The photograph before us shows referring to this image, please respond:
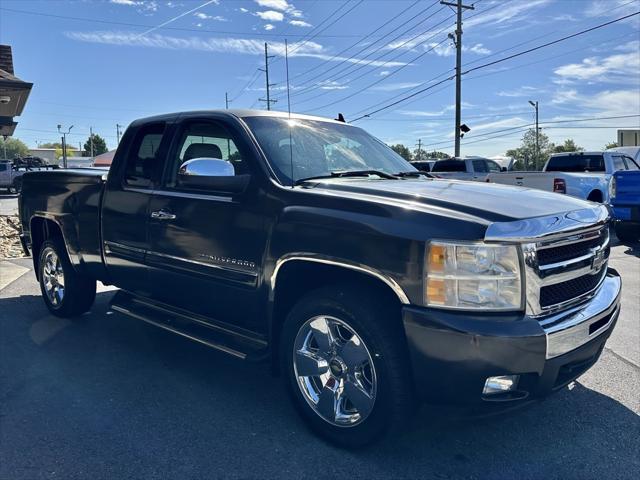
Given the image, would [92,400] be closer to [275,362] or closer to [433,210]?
[275,362]

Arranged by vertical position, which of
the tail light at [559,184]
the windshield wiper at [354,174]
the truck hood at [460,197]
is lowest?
the tail light at [559,184]

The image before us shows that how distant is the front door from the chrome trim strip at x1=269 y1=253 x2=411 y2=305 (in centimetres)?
17

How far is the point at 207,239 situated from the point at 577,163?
46.0 ft

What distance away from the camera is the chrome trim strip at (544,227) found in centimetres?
257

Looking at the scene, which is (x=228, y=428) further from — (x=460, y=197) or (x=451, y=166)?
(x=451, y=166)

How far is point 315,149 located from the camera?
3859 mm

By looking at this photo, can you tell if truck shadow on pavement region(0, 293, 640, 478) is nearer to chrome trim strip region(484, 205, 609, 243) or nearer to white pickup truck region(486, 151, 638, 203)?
chrome trim strip region(484, 205, 609, 243)

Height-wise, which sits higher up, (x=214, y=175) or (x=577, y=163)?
(x=577, y=163)

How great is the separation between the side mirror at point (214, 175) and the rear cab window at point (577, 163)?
13.5 metres

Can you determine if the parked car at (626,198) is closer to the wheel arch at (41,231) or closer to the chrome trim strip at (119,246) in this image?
the chrome trim strip at (119,246)

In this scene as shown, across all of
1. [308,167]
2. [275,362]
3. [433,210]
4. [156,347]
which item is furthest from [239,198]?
[156,347]

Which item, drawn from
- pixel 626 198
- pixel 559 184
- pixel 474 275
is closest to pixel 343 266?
pixel 474 275

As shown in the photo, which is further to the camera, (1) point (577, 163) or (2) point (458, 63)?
(2) point (458, 63)

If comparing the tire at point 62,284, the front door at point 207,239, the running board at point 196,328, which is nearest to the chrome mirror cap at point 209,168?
the front door at point 207,239
